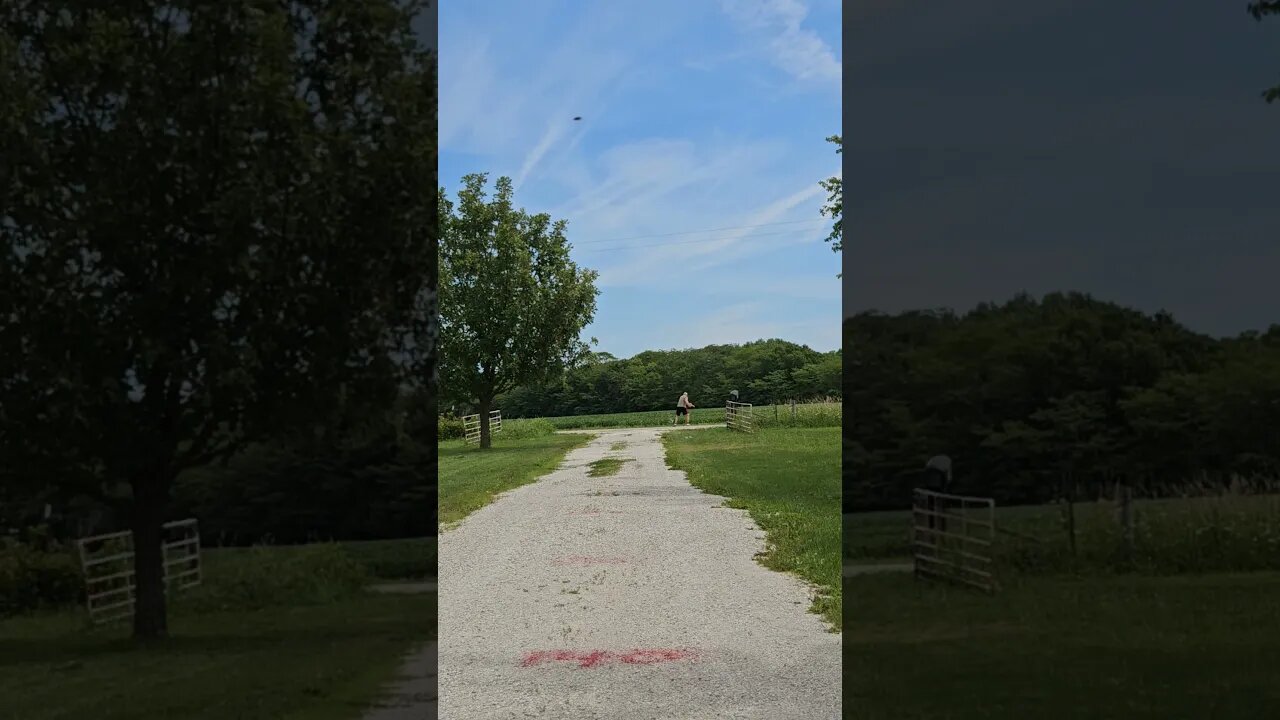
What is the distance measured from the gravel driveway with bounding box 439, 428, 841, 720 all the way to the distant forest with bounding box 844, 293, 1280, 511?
10.7 feet

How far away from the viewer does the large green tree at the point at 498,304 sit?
24969mm

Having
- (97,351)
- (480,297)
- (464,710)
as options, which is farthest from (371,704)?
(480,297)

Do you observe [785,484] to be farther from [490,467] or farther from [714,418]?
[714,418]

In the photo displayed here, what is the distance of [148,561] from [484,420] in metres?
22.4

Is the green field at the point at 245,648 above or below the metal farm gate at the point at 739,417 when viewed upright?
below

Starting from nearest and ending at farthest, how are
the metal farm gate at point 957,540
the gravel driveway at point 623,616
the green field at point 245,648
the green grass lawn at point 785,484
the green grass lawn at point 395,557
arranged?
the green field at point 245,648 → the green grass lawn at point 395,557 → the metal farm gate at point 957,540 → the gravel driveway at point 623,616 → the green grass lawn at point 785,484

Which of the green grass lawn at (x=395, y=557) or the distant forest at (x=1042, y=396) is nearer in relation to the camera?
the green grass lawn at (x=395, y=557)

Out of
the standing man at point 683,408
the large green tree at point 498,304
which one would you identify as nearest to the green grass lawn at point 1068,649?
the large green tree at point 498,304

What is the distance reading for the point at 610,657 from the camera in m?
9.75

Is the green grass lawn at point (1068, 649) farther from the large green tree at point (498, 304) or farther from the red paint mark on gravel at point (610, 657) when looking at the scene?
the large green tree at point (498, 304)

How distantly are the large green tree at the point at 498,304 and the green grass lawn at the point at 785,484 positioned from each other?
13.0 ft

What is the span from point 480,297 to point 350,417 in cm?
2086

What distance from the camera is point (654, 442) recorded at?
26812mm

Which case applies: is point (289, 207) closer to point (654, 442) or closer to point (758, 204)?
point (654, 442)
